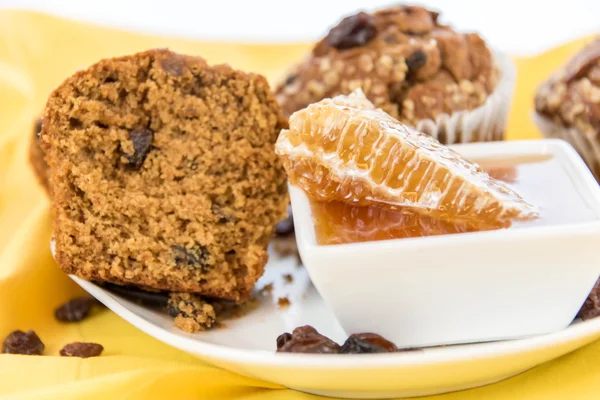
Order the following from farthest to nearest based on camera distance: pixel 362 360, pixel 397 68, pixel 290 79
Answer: pixel 290 79 → pixel 397 68 → pixel 362 360

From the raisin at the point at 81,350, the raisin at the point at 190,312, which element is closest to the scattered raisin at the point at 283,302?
the raisin at the point at 190,312

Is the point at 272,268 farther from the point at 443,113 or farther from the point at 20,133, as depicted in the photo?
the point at 20,133

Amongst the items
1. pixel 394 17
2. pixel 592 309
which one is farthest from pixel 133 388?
pixel 394 17

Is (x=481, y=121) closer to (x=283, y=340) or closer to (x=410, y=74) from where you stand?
(x=410, y=74)

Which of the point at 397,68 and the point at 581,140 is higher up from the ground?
the point at 397,68

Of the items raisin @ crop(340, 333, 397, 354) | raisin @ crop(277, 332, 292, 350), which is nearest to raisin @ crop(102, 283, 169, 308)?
raisin @ crop(277, 332, 292, 350)

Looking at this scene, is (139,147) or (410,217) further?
(139,147)

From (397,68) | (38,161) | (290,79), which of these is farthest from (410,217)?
(38,161)
